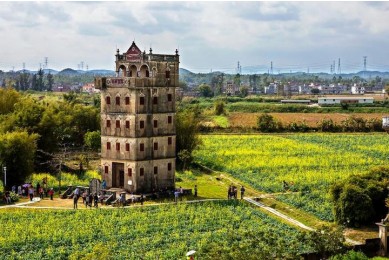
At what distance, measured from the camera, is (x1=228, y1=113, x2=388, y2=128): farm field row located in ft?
397

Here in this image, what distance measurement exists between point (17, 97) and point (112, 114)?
26751mm

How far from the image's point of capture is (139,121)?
55.9m

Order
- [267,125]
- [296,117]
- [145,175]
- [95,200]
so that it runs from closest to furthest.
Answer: [95,200], [145,175], [267,125], [296,117]

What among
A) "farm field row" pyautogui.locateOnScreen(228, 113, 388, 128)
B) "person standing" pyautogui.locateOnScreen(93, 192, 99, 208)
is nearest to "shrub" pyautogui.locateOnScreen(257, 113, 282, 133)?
"farm field row" pyautogui.locateOnScreen(228, 113, 388, 128)

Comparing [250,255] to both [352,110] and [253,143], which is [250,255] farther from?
[352,110]

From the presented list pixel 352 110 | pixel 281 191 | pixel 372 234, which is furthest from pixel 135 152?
pixel 352 110

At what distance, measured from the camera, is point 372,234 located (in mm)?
42438

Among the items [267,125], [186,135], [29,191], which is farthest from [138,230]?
[267,125]

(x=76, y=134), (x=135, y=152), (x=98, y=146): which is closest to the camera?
(x=135, y=152)

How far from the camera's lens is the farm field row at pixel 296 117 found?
397 feet

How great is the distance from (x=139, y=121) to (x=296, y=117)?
82.1 meters

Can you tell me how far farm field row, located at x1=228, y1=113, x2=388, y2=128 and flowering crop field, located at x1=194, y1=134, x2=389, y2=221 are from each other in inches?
726

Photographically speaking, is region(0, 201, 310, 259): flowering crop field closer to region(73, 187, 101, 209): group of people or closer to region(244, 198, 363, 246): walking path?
region(244, 198, 363, 246): walking path

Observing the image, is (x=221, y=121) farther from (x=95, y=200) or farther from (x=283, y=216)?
(x=283, y=216)
